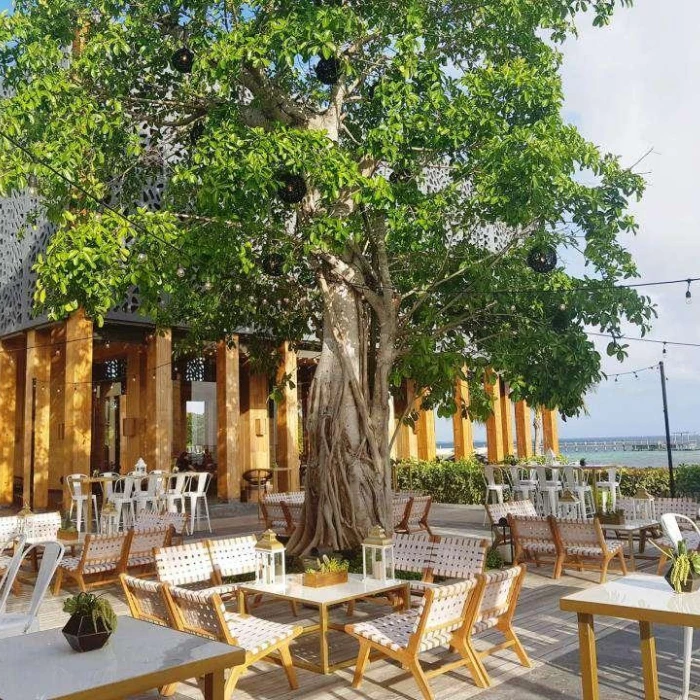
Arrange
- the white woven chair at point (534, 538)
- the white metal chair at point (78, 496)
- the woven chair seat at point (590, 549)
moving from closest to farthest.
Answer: the woven chair seat at point (590, 549) < the white woven chair at point (534, 538) < the white metal chair at point (78, 496)

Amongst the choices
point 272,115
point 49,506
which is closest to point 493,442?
point 49,506

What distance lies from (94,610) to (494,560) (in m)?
5.83

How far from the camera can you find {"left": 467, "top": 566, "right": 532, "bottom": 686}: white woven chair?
13.8 feet

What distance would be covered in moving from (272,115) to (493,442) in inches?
660

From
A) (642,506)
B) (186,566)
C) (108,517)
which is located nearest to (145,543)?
(186,566)

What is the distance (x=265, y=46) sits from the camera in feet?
20.7

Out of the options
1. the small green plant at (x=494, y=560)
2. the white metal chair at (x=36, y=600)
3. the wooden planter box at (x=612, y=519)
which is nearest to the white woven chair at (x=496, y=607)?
the white metal chair at (x=36, y=600)

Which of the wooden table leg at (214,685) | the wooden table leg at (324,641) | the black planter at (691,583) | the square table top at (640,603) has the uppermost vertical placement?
the black planter at (691,583)

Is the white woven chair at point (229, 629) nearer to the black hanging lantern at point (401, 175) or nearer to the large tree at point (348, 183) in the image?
the large tree at point (348, 183)

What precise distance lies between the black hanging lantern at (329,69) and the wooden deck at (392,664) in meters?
4.97

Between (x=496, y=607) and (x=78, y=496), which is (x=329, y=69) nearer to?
(x=496, y=607)

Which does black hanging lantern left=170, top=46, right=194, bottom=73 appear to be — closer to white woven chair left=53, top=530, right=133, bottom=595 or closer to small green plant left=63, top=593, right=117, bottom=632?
white woven chair left=53, top=530, right=133, bottom=595

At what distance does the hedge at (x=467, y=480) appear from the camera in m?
13.6

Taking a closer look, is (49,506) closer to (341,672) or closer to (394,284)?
(394,284)
